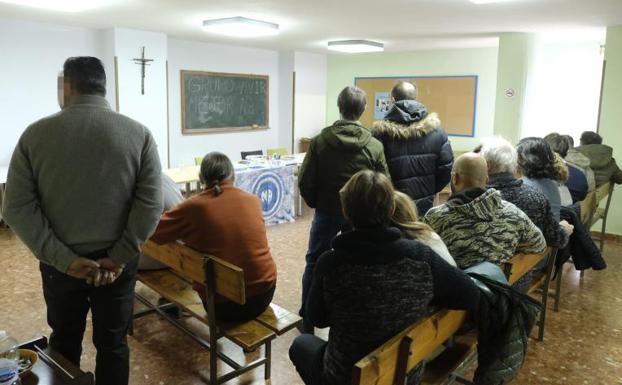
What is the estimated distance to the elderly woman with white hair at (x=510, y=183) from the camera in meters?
2.43

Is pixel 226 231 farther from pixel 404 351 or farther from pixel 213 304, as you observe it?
pixel 404 351

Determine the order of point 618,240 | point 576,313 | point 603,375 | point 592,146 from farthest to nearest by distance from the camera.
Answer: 1. point 618,240
2. point 592,146
3. point 576,313
4. point 603,375

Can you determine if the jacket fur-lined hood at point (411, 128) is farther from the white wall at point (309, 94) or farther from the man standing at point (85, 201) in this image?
the white wall at point (309, 94)

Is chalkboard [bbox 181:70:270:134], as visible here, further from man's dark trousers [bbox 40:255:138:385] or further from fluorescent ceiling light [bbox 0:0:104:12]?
man's dark trousers [bbox 40:255:138:385]

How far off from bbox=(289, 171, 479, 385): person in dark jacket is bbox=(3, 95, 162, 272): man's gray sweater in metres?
Answer: 0.74

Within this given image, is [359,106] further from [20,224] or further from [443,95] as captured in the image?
[443,95]

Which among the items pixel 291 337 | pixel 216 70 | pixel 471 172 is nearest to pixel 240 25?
pixel 216 70

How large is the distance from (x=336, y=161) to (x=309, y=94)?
6.38 metres

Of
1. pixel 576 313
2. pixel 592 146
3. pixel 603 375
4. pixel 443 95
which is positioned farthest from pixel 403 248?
pixel 443 95

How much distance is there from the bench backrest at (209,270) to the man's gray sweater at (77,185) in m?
0.40

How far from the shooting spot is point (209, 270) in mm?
2148

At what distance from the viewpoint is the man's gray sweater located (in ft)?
5.47

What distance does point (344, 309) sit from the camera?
4.91 feet

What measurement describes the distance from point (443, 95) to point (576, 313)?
496cm
